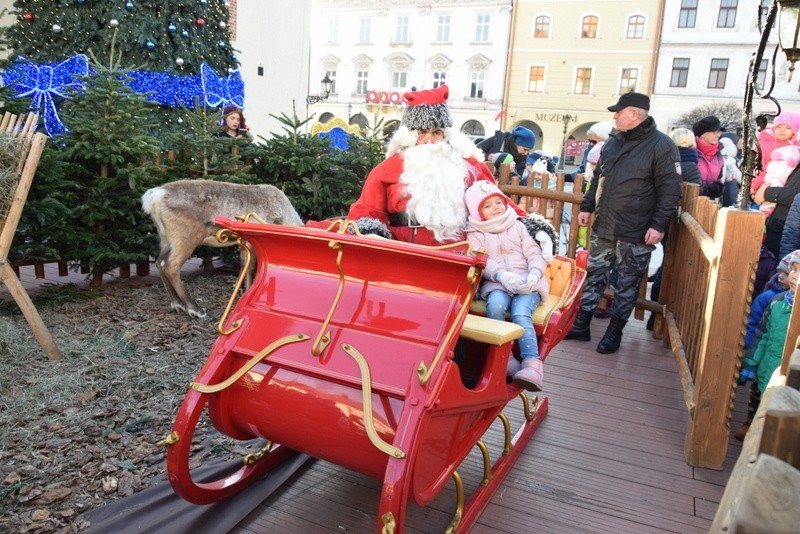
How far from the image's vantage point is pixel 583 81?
103 feet

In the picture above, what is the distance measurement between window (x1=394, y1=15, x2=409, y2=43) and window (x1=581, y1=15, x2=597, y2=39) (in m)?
10.3

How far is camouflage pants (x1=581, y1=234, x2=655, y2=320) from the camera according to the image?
4.33 m

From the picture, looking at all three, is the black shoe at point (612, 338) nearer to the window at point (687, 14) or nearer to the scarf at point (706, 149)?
the scarf at point (706, 149)

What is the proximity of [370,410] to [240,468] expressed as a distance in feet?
3.70

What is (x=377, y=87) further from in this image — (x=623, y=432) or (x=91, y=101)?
(x=623, y=432)

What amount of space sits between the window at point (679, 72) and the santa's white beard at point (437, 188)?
31286mm

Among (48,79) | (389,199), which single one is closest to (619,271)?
(389,199)

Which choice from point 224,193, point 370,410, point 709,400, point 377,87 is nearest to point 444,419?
point 370,410

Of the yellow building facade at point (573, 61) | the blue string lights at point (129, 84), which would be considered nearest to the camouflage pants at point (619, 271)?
the blue string lights at point (129, 84)

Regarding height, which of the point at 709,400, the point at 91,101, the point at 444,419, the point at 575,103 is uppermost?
the point at 575,103

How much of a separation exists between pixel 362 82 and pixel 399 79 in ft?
8.60

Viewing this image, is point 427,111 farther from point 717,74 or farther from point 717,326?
point 717,74

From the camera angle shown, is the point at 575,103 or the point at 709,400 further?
the point at 575,103

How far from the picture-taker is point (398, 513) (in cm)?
167
